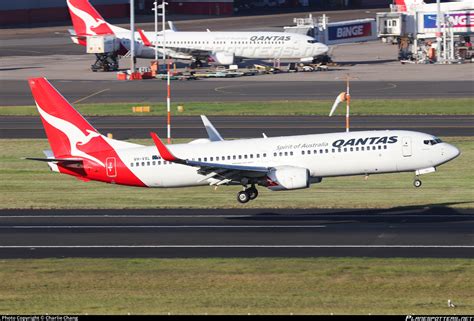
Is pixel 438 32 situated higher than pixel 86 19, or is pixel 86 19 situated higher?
pixel 86 19

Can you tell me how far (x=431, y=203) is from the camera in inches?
2405

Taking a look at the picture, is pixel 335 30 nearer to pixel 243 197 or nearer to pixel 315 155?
pixel 243 197

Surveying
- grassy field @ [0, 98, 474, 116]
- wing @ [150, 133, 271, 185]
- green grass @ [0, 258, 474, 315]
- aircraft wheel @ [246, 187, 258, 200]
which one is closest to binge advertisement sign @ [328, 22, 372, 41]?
grassy field @ [0, 98, 474, 116]

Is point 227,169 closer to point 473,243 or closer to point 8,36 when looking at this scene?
point 473,243

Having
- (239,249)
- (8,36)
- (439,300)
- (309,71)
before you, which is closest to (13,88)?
(309,71)

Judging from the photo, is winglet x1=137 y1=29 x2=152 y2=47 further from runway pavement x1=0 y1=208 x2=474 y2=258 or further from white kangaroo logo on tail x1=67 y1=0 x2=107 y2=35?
runway pavement x1=0 y1=208 x2=474 y2=258

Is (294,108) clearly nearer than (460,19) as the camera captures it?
Yes

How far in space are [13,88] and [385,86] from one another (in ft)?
139

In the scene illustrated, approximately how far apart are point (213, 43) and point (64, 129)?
8339 centimetres

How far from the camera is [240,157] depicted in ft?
194

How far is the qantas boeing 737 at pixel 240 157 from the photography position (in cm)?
5788

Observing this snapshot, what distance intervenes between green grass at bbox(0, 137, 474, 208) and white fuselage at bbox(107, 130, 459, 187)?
10.1ft

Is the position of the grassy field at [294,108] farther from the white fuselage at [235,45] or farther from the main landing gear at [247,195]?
the main landing gear at [247,195]
